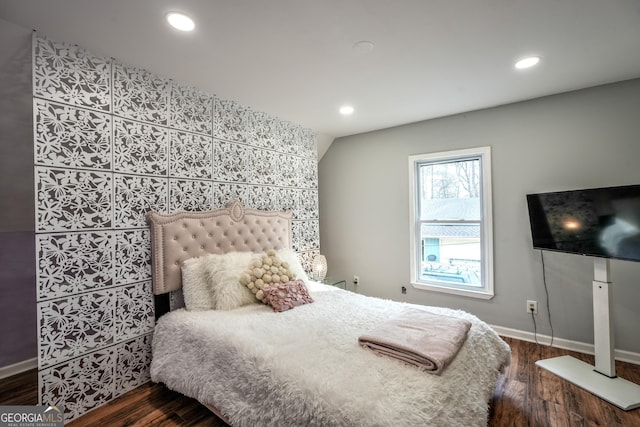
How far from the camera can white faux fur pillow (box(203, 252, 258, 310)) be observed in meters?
2.31

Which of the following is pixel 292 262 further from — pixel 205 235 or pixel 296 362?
pixel 296 362

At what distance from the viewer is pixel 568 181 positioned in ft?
9.08

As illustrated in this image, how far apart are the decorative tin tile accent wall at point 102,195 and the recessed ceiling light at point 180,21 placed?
29.8 inches

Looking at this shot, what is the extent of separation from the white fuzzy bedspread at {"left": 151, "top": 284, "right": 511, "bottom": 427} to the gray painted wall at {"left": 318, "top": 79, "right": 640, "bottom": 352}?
1.31 meters

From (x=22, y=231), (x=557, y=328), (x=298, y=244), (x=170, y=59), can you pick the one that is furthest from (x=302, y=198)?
(x=557, y=328)

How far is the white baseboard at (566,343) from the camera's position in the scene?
8.25 ft

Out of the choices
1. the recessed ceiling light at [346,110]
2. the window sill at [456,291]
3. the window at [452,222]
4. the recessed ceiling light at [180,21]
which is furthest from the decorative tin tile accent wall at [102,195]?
the window sill at [456,291]

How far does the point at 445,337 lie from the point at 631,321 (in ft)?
7.25

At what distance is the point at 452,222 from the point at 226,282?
2.65 meters

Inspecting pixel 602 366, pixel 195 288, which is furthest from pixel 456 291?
pixel 195 288

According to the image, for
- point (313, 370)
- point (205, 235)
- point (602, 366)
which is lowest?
point (602, 366)

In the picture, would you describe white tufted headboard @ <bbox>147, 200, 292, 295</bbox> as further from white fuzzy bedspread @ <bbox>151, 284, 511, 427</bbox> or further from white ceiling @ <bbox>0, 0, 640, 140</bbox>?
white ceiling @ <bbox>0, 0, 640, 140</bbox>

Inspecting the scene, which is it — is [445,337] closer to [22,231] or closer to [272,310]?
[272,310]

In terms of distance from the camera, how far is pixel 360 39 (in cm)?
187
